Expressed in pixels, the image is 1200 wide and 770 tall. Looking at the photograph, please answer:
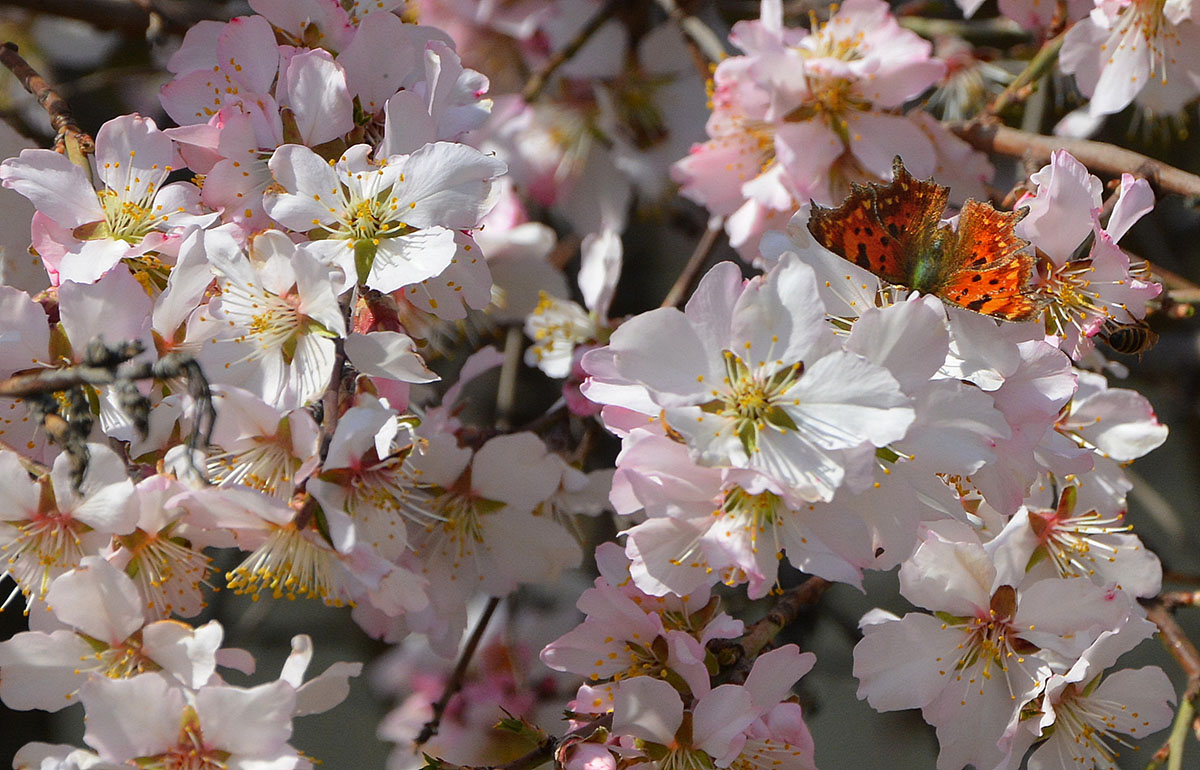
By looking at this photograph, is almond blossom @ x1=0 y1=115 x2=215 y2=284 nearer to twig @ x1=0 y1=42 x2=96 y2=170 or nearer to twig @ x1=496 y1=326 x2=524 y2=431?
twig @ x1=0 y1=42 x2=96 y2=170

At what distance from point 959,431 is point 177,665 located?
708mm

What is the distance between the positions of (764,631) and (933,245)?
43 centimetres

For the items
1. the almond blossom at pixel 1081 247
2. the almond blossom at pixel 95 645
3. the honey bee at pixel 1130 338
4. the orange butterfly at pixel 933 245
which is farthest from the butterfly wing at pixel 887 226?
the almond blossom at pixel 95 645

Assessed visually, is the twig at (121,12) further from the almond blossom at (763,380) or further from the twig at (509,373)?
the almond blossom at (763,380)

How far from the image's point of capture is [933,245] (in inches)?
35.9

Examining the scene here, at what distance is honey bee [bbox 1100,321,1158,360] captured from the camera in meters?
1.00

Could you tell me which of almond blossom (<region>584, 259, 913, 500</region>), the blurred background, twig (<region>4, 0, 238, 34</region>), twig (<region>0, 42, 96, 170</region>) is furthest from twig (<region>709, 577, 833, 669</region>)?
twig (<region>4, 0, 238, 34</region>)

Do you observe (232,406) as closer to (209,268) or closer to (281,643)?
(209,268)

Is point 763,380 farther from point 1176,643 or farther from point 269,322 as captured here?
point 1176,643

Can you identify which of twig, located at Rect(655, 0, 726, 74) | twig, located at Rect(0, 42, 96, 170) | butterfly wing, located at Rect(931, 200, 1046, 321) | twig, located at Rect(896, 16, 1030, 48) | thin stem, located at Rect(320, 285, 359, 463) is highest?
twig, located at Rect(0, 42, 96, 170)

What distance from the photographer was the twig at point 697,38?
5.26 ft

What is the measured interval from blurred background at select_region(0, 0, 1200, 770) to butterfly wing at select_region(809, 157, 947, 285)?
80cm

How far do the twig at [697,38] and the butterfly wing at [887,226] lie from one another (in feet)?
2.26

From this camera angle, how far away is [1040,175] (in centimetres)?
95
